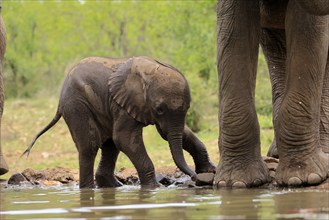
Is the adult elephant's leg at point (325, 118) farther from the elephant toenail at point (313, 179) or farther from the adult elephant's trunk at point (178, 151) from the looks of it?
the elephant toenail at point (313, 179)

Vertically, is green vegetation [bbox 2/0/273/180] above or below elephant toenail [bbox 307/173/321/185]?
above

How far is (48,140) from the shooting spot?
1772 centimetres

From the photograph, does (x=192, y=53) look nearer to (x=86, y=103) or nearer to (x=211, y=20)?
(x=211, y=20)

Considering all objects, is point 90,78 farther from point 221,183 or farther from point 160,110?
point 221,183

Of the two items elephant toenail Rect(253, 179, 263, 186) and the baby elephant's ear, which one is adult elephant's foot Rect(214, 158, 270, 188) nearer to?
elephant toenail Rect(253, 179, 263, 186)

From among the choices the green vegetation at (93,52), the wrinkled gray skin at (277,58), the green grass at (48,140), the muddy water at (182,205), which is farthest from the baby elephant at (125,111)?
the green vegetation at (93,52)

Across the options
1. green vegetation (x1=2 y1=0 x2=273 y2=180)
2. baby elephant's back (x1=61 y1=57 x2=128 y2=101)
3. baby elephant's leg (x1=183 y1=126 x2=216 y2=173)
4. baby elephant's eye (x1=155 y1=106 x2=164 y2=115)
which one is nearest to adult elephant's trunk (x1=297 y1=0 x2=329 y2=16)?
baby elephant's eye (x1=155 y1=106 x2=164 y2=115)

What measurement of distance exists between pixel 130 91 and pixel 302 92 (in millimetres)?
1809

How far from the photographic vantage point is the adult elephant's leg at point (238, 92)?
6172mm

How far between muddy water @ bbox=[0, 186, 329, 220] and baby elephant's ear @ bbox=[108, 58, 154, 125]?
161 cm

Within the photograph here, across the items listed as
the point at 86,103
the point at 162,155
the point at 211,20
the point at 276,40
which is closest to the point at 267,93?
the point at 162,155

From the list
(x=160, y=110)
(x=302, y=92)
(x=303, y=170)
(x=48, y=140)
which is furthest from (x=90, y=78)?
(x=48, y=140)

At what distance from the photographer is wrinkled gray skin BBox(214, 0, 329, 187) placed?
232 inches

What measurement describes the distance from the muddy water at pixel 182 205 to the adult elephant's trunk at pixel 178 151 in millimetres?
1379
